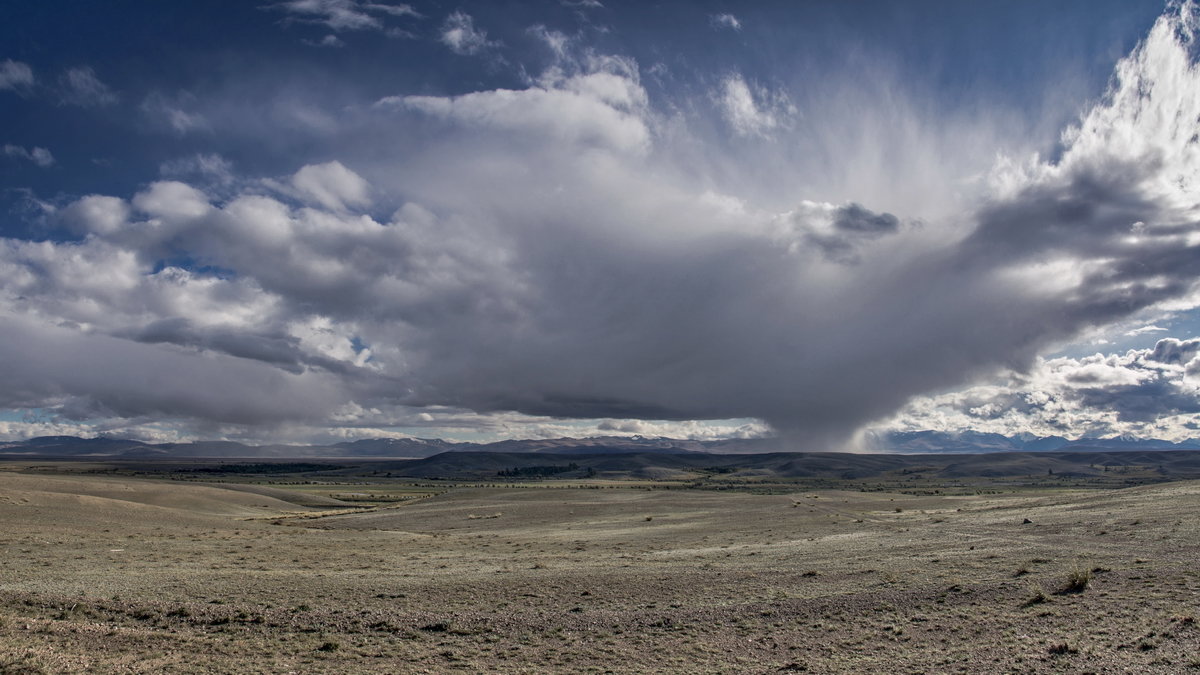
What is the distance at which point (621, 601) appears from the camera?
75.6 ft

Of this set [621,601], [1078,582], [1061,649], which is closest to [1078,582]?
[1078,582]

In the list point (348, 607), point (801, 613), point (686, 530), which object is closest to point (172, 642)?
point (348, 607)

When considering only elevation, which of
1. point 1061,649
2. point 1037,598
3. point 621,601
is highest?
point 1061,649

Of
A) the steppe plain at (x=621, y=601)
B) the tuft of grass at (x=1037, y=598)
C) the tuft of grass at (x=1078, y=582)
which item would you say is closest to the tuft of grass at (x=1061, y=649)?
the steppe plain at (x=621, y=601)

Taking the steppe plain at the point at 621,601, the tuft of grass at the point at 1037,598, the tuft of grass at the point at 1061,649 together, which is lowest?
the steppe plain at the point at 621,601

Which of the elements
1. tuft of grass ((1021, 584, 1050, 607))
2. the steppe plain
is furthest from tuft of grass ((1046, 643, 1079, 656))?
tuft of grass ((1021, 584, 1050, 607))

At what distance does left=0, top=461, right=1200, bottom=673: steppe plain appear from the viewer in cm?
1648

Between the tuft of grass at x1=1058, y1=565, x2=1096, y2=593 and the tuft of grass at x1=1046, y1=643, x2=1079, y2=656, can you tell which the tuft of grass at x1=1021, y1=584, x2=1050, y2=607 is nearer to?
the tuft of grass at x1=1058, y1=565, x2=1096, y2=593

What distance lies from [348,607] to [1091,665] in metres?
20.0

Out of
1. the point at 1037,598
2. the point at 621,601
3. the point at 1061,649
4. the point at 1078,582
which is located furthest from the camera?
the point at 621,601

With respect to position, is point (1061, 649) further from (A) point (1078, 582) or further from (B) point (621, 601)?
(B) point (621, 601)

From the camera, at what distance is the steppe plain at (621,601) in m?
16.5

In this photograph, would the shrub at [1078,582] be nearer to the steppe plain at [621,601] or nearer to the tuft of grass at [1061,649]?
the steppe plain at [621,601]

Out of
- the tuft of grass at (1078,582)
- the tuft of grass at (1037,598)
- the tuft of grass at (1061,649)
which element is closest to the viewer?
the tuft of grass at (1061,649)
